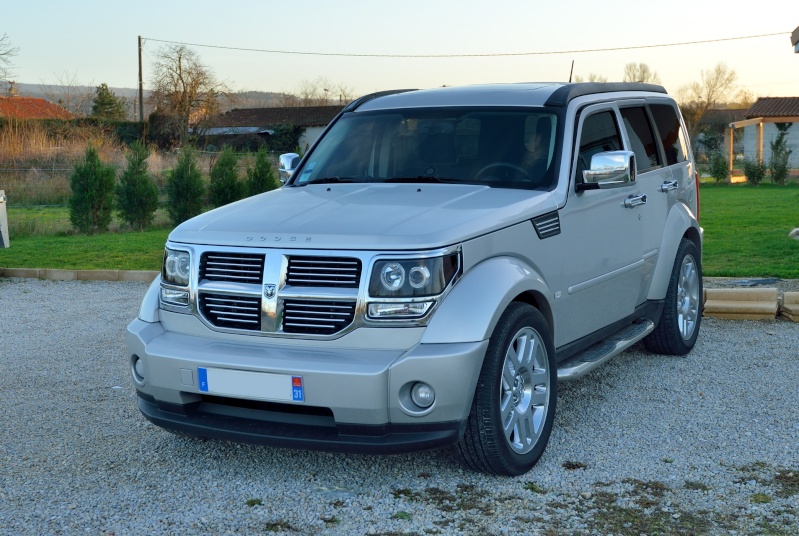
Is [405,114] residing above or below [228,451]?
above

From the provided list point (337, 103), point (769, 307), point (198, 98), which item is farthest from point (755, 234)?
point (337, 103)

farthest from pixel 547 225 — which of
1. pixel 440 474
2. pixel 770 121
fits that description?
pixel 770 121

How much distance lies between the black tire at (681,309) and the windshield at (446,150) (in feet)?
6.66

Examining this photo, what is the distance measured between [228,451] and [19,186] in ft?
82.4

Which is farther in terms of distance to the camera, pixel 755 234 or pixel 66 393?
pixel 755 234

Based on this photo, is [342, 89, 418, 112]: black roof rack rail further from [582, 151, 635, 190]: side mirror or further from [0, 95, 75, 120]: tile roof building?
[0, 95, 75, 120]: tile roof building

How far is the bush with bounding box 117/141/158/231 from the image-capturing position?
800 inches

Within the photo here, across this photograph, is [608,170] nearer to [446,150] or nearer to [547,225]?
[547,225]

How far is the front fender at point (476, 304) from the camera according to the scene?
13.2ft

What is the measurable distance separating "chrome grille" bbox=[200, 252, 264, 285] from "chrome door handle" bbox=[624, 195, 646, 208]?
270cm

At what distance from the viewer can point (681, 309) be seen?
7.13 meters

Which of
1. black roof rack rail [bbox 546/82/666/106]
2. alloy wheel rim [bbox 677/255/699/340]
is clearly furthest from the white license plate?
alloy wheel rim [bbox 677/255/699/340]

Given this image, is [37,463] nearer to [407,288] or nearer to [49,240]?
[407,288]

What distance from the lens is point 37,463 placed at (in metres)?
4.88
